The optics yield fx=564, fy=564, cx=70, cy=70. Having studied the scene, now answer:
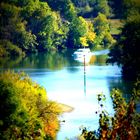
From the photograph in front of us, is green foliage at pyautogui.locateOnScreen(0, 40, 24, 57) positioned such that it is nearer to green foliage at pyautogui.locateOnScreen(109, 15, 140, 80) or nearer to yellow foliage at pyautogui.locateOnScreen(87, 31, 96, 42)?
yellow foliage at pyautogui.locateOnScreen(87, 31, 96, 42)

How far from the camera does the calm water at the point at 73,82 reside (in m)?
29.2

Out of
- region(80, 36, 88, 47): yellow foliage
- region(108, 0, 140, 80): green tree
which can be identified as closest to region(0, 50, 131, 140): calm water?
region(108, 0, 140, 80): green tree

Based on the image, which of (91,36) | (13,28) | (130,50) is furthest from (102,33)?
(130,50)

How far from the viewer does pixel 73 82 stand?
44250 millimetres

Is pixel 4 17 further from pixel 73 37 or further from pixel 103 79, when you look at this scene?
pixel 103 79

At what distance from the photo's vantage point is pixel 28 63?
60344mm

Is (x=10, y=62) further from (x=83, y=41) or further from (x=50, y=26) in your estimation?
(x=83, y=41)

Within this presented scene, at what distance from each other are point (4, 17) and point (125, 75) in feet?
108

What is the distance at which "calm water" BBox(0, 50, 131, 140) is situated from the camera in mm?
29156

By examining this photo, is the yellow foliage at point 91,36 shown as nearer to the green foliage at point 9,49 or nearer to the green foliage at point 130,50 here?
the green foliage at point 9,49

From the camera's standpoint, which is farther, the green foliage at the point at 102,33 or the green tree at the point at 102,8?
the green tree at the point at 102,8

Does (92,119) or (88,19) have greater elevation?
(88,19)

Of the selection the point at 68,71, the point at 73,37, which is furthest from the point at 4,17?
the point at 68,71

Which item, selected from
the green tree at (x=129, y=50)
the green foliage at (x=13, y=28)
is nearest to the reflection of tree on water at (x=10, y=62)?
the green foliage at (x=13, y=28)
